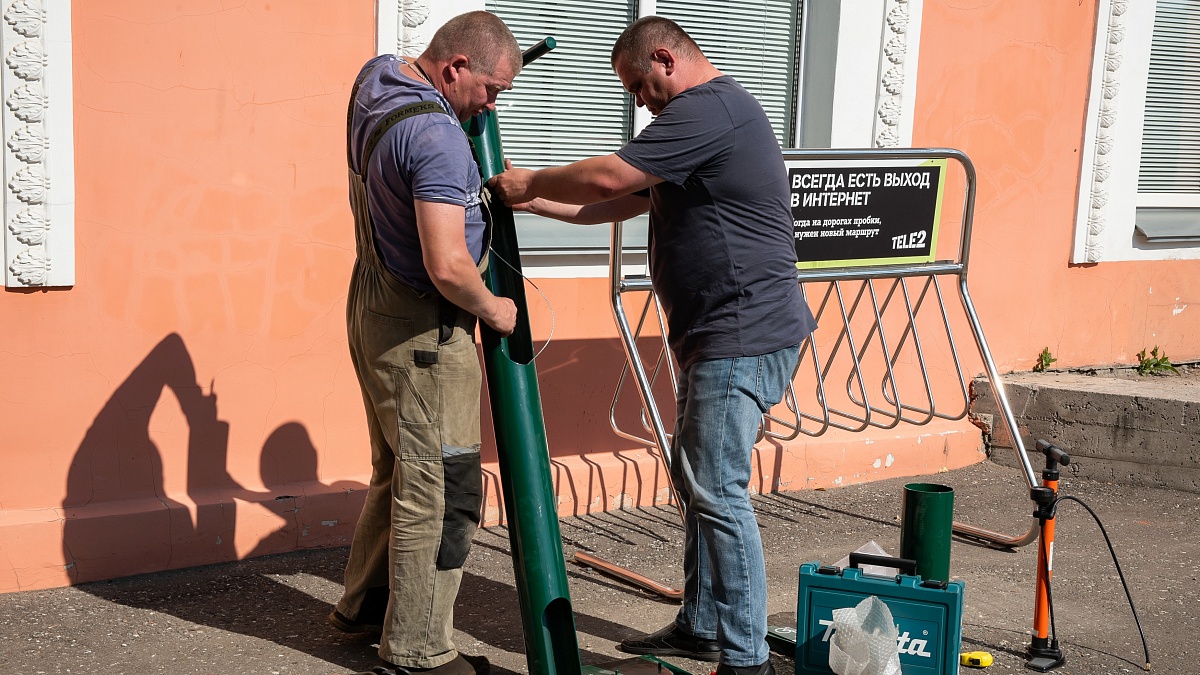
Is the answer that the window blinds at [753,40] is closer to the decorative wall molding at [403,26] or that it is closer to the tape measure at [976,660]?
the decorative wall molding at [403,26]

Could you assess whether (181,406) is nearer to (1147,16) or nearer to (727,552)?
(727,552)

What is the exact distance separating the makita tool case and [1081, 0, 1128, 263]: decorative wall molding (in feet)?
12.5

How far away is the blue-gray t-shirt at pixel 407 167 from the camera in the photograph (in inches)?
124

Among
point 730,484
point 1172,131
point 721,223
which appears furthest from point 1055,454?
point 1172,131

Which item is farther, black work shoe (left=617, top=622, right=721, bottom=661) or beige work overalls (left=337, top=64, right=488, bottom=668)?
black work shoe (left=617, top=622, right=721, bottom=661)

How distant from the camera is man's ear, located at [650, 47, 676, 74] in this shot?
3.46 metres

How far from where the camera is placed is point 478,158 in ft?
11.7

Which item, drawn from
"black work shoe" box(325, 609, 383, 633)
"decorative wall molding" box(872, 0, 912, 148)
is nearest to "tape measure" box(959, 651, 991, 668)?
"black work shoe" box(325, 609, 383, 633)

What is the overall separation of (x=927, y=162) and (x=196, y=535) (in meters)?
3.37

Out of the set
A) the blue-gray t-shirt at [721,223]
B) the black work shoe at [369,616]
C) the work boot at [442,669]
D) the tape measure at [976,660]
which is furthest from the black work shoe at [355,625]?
the tape measure at [976,660]

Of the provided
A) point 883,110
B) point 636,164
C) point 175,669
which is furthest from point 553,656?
point 883,110

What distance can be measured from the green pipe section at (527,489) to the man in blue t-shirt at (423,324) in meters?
0.08

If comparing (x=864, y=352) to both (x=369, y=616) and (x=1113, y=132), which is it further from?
(x=369, y=616)

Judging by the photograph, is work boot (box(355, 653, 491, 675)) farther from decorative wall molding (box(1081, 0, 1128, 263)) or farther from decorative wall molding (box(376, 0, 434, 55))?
decorative wall molding (box(1081, 0, 1128, 263))
